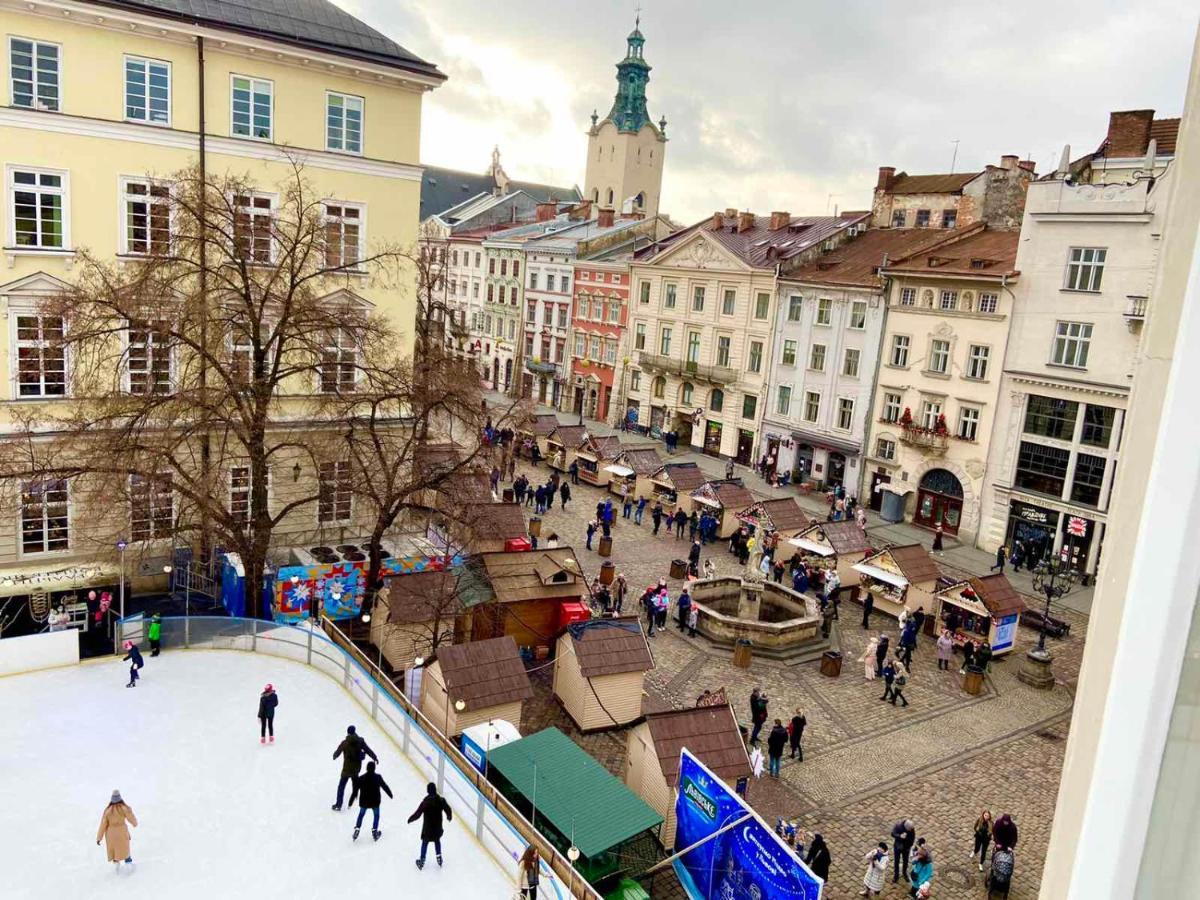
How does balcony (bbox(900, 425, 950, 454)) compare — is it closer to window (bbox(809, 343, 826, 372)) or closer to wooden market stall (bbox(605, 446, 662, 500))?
window (bbox(809, 343, 826, 372))

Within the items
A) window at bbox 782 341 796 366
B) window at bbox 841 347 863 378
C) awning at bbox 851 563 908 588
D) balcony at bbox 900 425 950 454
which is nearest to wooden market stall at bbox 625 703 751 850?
awning at bbox 851 563 908 588

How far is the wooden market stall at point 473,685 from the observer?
58.4 ft

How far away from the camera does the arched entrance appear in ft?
125

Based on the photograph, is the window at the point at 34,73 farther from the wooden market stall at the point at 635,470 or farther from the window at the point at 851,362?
the window at the point at 851,362

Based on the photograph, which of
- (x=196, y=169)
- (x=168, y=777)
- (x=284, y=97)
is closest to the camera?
(x=168, y=777)

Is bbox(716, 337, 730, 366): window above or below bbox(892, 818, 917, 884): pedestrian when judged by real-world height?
above

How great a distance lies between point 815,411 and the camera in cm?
4497

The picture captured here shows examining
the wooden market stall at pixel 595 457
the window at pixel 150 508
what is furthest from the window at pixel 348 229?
the wooden market stall at pixel 595 457

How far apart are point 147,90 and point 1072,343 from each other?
32.3 m

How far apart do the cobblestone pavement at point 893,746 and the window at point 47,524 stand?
43.7 ft

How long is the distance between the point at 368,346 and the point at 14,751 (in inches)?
434

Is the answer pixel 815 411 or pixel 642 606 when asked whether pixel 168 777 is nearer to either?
pixel 642 606

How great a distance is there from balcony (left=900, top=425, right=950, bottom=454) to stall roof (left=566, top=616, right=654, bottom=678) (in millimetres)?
22644

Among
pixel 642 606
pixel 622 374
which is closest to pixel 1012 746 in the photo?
pixel 642 606
